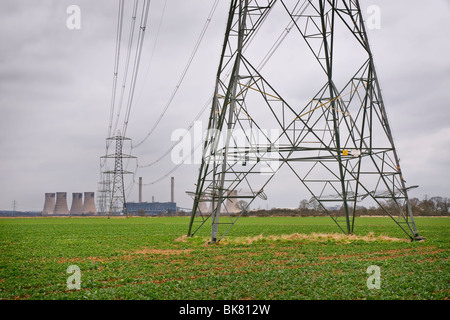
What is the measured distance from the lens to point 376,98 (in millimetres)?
23484

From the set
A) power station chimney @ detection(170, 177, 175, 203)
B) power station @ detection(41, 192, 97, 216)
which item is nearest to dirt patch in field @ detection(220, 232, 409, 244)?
power station chimney @ detection(170, 177, 175, 203)

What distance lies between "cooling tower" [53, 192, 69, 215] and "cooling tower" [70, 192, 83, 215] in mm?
2467

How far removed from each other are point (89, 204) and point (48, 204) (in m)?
18.4

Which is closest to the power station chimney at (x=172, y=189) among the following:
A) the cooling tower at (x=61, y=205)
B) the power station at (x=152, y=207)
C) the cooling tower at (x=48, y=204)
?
the power station at (x=152, y=207)

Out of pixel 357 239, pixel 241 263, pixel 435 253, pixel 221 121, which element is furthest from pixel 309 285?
pixel 357 239

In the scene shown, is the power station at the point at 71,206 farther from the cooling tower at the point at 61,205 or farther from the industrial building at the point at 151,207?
the industrial building at the point at 151,207

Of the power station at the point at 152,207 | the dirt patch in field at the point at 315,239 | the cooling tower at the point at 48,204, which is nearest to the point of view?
the dirt patch in field at the point at 315,239

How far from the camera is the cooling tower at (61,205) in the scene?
17350 centimetres

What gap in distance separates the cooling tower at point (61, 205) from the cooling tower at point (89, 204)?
25.6 feet

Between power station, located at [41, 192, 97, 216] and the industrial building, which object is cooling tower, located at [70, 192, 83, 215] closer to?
power station, located at [41, 192, 97, 216]

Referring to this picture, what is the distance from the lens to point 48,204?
178 m

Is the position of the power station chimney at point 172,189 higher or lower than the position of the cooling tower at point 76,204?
higher
